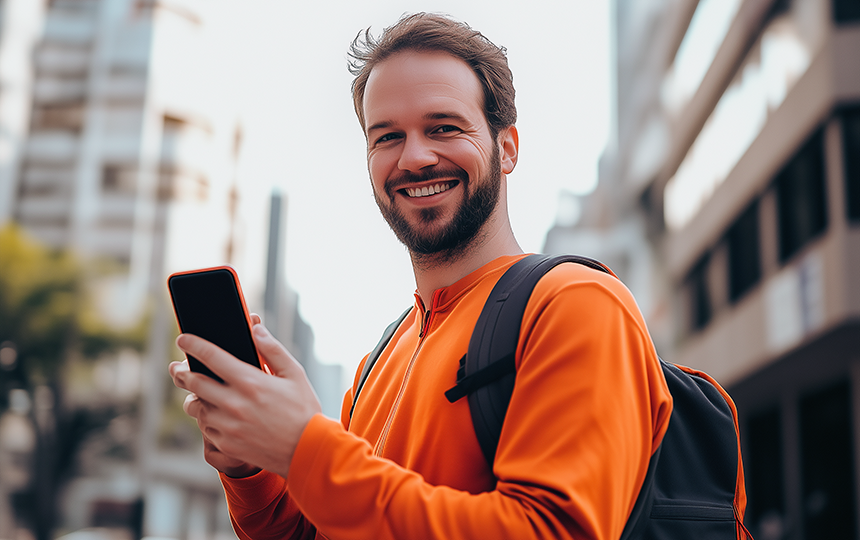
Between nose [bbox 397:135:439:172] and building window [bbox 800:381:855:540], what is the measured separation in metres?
15.9

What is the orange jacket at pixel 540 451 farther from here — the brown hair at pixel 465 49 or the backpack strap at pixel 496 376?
the brown hair at pixel 465 49

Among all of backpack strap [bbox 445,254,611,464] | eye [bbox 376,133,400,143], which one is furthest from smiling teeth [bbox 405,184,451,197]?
backpack strap [bbox 445,254,611,464]

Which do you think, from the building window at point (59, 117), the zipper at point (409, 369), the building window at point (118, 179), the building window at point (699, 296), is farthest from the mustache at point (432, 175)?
the building window at point (59, 117)

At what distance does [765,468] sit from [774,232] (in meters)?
7.01

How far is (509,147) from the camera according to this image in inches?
84.7

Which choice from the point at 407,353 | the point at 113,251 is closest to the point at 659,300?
the point at 113,251

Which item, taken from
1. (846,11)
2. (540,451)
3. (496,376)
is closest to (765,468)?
(846,11)

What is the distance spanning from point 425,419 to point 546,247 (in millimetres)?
82629

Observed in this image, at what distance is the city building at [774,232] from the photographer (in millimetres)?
14008

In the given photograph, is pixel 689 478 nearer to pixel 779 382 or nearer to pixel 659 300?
pixel 779 382

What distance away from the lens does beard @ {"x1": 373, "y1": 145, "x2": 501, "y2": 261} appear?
1.96 m

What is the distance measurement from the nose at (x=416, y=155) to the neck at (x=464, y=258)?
23cm

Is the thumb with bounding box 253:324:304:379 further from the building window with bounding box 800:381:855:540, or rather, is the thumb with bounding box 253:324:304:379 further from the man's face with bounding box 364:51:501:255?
the building window with bounding box 800:381:855:540

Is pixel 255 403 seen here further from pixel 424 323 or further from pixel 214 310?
Result: pixel 424 323
